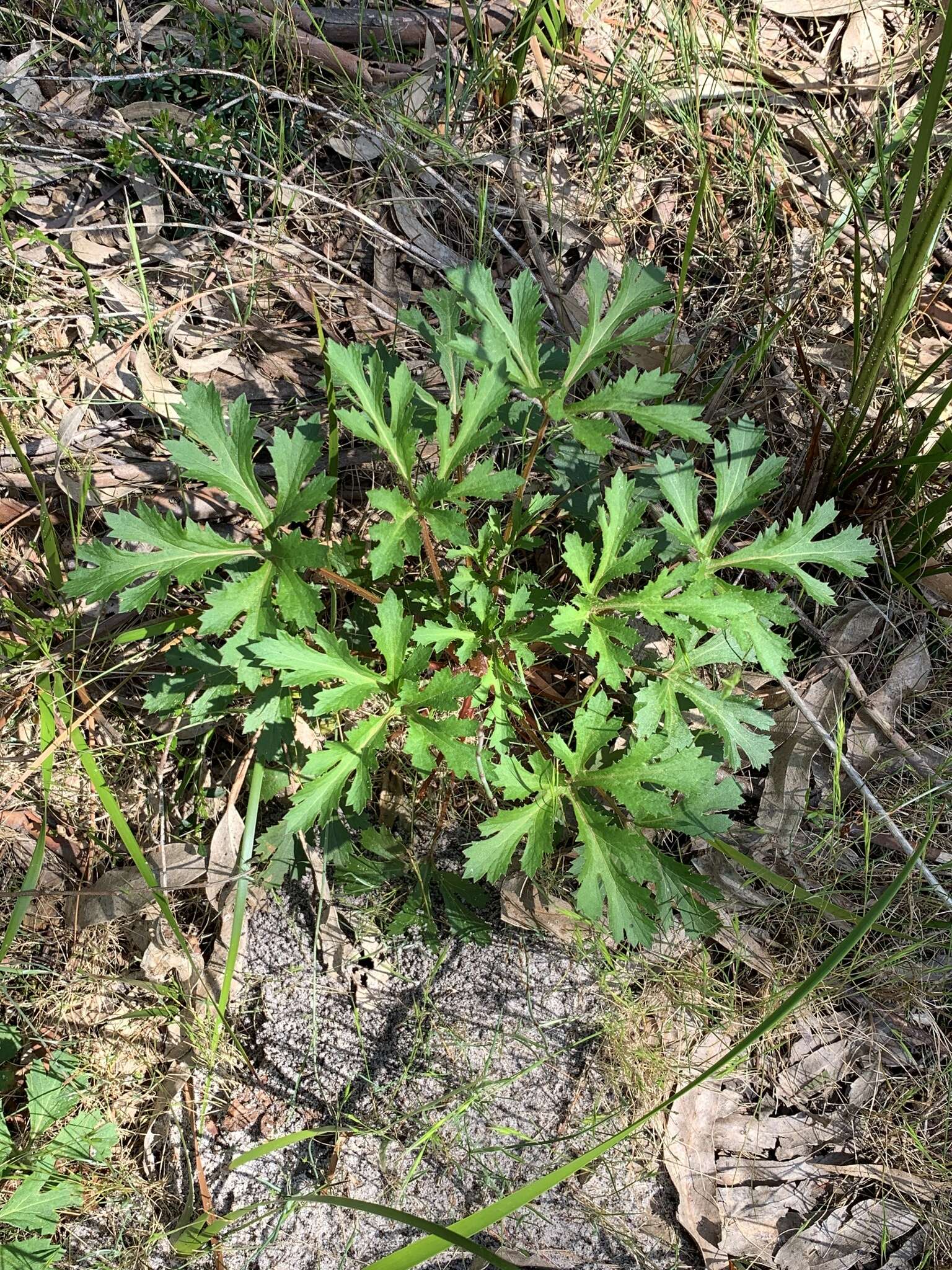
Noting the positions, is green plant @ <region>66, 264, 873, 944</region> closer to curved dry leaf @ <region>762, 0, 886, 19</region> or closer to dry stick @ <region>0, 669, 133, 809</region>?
dry stick @ <region>0, 669, 133, 809</region>

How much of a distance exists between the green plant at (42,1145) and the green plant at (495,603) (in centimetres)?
75

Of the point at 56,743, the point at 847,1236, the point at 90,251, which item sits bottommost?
the point at 847,1236

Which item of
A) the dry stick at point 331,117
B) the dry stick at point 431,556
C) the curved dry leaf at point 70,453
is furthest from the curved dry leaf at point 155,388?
the dry stick at point 431,556

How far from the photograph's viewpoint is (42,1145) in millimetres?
2232

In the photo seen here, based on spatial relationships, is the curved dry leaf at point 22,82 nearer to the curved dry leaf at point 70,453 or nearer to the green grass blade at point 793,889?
the curved dry leaf at point 70,453

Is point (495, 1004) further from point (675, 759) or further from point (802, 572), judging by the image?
point (802, 572)

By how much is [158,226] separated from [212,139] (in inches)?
11.2

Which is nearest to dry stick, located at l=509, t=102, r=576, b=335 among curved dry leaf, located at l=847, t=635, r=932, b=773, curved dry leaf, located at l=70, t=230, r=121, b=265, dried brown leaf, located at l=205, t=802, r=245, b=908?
curved dry leaf, located at l=70, t=230, r=121, b=265

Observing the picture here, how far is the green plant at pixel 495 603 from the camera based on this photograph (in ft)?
6.25

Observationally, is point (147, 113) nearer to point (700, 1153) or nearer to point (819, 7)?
point (819, 7)

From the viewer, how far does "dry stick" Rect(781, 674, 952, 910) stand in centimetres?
244

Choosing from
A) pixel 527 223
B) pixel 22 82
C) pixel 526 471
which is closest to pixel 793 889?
pixel 526 471

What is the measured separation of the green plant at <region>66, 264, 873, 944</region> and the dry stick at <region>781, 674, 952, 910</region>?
293 mm

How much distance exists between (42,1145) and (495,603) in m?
1.63
